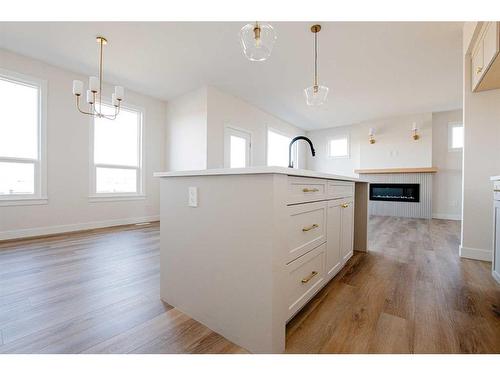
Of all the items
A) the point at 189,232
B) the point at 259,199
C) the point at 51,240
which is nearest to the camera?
the point at 259,199

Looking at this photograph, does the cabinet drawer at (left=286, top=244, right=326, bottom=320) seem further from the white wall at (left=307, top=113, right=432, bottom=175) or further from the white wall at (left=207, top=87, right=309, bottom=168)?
the white wall at (left=307, top=113, right=432, bottom=175)

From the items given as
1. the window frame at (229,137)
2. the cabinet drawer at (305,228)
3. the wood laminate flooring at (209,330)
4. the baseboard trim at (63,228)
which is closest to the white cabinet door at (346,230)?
the wood laminate flooring at (209,330)

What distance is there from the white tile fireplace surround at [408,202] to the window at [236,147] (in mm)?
3115

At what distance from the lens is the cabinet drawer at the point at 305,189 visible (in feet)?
3.69

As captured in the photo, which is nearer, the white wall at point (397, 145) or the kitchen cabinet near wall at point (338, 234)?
the kitchen cabinet near wall at point (338, 234)

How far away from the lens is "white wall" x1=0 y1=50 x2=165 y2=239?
10.2ft

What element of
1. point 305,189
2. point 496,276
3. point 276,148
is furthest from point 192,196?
point 276,148

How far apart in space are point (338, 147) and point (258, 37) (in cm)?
594

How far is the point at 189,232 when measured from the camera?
A: 1.29 metres

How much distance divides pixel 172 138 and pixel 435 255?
4742 millimetres

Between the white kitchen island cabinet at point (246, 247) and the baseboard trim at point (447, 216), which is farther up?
the white kitchen island cabinet at point (246, 247)

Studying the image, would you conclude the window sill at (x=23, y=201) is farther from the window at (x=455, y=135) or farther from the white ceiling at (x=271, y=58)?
the window at (x=455, y=135)
